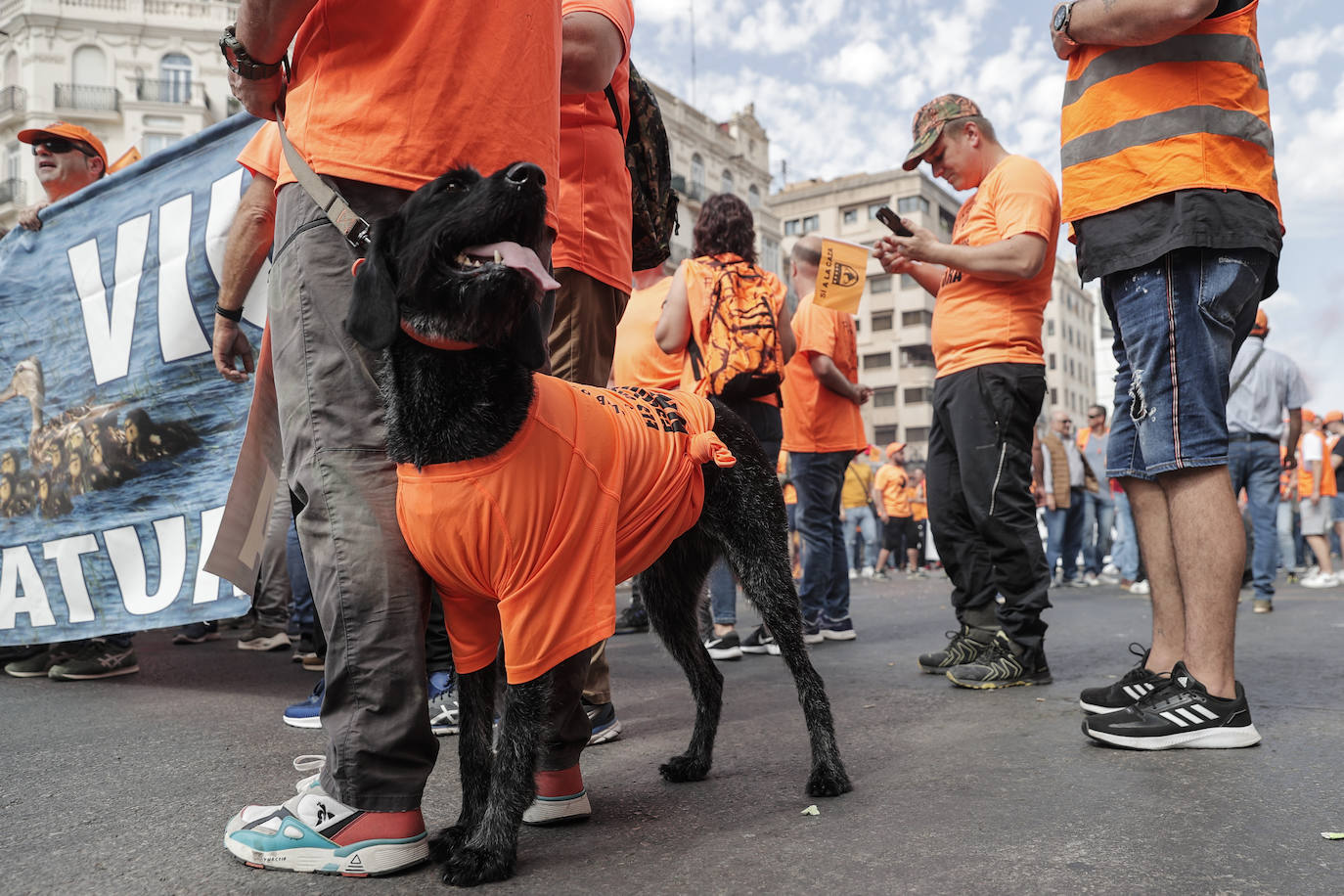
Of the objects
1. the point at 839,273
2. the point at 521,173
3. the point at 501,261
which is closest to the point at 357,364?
the point at 501,261

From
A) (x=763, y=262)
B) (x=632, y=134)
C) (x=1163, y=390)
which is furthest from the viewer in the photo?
(x=763, y=262)

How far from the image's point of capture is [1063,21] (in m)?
3.15

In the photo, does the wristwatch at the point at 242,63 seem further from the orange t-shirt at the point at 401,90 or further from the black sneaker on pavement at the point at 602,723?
the black sneaker on pavement at the point at 602,723

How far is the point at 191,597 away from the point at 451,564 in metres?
2.92

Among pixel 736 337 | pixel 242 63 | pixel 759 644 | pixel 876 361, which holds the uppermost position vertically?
pixel 876 361

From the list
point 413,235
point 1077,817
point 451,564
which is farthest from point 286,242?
point 1077,817

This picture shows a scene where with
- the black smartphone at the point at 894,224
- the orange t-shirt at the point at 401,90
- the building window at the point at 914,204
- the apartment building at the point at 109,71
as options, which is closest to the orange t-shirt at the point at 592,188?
the orange t-shirt at the point at 401,90

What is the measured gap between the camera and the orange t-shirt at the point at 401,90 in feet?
6.66

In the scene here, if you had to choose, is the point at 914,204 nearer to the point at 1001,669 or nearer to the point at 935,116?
the point at 935,116

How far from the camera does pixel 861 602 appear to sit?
30.1 feet

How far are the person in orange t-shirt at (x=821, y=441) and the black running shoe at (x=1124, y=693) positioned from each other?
2569mm

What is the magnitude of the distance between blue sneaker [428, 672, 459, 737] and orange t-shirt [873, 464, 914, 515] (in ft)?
43.4

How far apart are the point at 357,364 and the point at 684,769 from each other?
1.47m

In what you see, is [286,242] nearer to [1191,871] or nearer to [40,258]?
[1191,871]
